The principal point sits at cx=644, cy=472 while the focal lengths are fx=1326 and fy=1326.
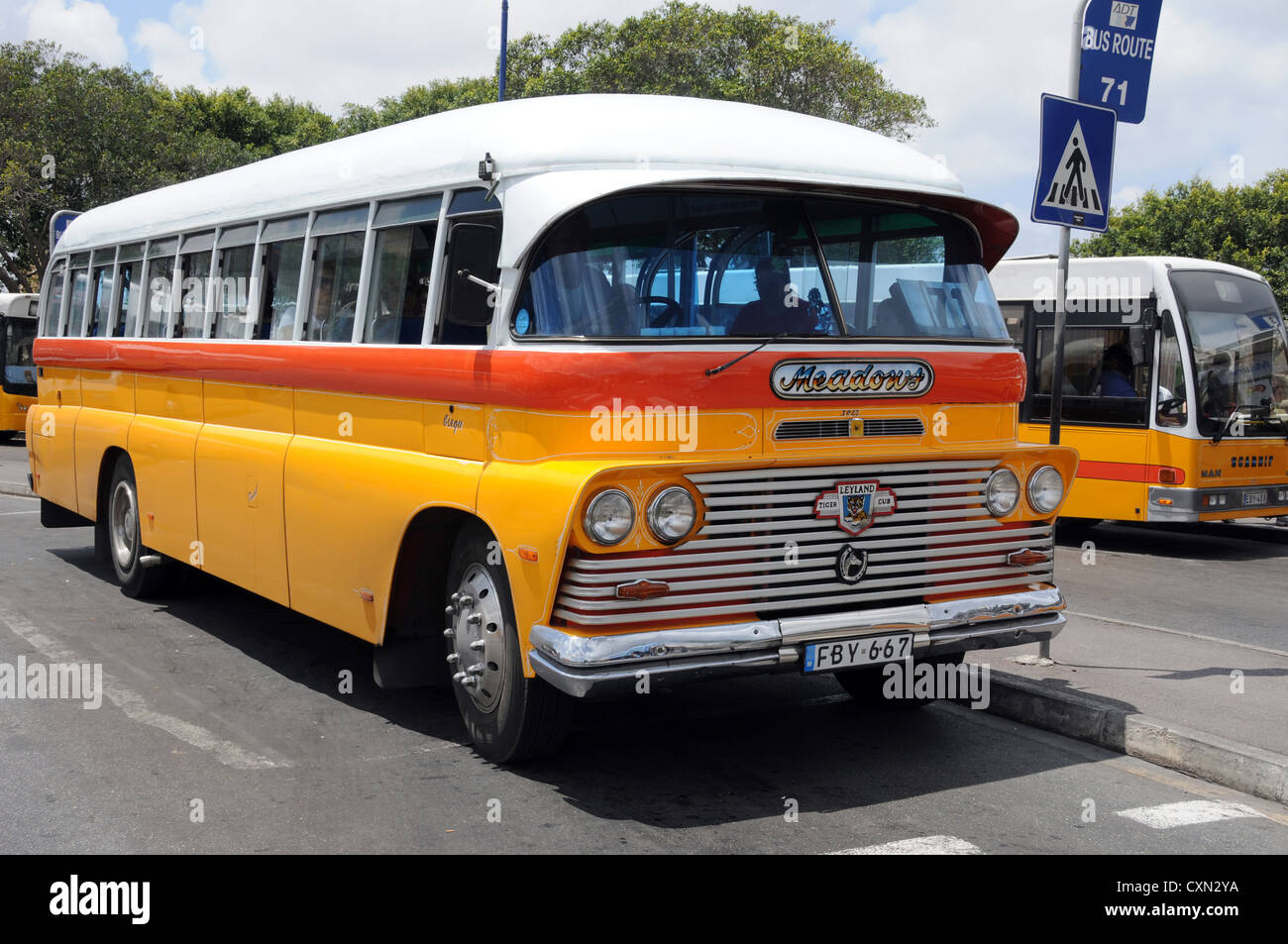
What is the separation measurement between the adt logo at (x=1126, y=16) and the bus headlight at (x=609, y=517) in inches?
187

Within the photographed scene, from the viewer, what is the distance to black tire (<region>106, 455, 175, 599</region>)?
9.62 metres

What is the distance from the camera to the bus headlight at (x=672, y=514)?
4.94m

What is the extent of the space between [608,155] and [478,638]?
2128 mm

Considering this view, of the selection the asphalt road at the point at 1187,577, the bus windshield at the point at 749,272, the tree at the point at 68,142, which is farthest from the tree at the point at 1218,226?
the bus windshield at the point at 749,272

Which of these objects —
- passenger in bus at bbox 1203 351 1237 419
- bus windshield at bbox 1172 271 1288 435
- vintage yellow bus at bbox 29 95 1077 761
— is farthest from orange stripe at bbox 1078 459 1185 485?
vintage yellow bus at bbox 29 95 1077 761

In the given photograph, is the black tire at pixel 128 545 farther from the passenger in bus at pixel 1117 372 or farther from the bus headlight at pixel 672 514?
the passenger in bus at pixel 1117 372

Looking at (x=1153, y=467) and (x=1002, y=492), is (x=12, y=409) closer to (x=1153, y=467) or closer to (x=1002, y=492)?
(x=1153, y=467)

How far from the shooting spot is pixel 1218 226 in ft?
109

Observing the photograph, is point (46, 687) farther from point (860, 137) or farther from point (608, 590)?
point (860, 137)

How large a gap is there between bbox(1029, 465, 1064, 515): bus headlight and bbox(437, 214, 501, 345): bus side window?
2.54 m

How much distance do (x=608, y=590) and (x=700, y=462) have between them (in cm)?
60

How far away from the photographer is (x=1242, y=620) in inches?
379

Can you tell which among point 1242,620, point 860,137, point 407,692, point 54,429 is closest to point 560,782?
point 407,692

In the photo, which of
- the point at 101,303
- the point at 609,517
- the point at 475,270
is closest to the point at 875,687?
the point at 609,517
